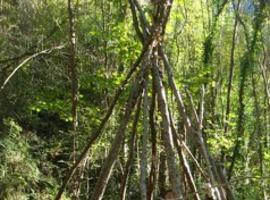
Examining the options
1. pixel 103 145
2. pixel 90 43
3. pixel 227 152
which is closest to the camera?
pixel 103 145

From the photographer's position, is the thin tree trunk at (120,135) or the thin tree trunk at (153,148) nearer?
the thin tree trunk at (120,135)

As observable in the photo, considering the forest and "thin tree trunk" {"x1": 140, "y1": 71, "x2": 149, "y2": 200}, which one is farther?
the forest

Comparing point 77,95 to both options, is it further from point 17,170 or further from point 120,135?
point 120,135

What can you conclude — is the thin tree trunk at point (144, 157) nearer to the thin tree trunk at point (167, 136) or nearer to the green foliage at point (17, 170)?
the thin tree trunk at point (167, 136)

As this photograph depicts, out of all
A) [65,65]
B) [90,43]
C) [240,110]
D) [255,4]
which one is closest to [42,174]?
[65,65]

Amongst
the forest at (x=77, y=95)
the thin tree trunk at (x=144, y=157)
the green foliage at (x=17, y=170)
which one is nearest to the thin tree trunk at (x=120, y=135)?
the thin tree trunk at (x=144, y=157)

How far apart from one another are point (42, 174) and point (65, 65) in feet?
6.55

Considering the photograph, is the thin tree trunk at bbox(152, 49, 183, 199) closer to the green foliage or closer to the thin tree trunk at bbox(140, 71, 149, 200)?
the thin tree trunk at bbox(140, 71, 149, 200)

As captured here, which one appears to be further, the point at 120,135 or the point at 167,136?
the point at 120,135

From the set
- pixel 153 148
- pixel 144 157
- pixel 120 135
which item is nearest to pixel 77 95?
pixel 153 148

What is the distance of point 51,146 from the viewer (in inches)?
388

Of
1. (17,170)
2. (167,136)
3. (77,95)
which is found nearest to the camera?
(167,136)

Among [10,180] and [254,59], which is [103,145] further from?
[254,59]

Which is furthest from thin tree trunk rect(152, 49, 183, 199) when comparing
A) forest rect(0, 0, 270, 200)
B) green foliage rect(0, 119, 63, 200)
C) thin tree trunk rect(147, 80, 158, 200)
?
green foliage rect(0, 119, 63, 200)
